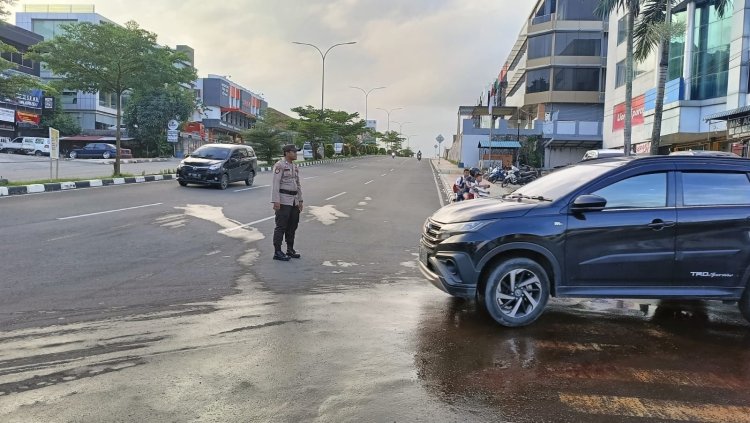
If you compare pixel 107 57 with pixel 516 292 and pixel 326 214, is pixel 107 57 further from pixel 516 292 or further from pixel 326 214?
pixel 516 292

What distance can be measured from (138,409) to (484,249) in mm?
3205

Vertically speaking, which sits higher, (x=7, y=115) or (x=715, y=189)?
(x=7, y=115)

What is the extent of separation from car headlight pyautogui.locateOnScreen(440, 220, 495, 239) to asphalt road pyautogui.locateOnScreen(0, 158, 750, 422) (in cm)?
91

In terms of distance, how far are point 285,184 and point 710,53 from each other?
23.2 meters

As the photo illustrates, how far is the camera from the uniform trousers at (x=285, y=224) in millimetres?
8609

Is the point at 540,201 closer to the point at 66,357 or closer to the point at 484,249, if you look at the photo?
the point at 484,249

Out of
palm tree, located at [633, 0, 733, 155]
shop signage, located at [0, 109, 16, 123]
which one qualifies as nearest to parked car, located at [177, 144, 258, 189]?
palm tree, located at [633, 0, 733, 155]

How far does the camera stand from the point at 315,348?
15.6 feet

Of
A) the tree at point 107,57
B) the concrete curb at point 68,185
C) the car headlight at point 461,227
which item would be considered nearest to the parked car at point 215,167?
the concrete curb at point 68,185

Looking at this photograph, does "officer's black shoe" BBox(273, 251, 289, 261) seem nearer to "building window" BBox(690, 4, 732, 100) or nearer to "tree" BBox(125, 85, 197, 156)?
"building window" BBox(690, 4, 732, 100)

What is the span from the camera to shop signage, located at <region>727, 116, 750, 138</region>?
18806 mm

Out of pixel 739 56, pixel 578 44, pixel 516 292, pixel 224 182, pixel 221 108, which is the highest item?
pixel 578 44

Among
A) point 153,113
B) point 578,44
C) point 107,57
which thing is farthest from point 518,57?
point 107,57

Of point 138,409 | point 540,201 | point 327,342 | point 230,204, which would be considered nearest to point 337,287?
point 327,342
